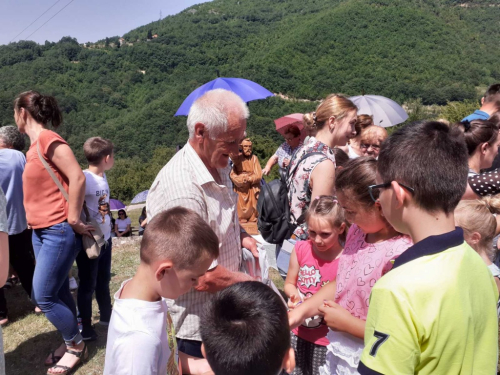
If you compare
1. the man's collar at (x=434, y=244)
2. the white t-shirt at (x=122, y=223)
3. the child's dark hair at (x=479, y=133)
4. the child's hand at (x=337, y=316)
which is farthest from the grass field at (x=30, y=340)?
the white t-shirt at (x=122, y=223)

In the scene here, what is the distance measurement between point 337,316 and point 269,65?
68357 mm

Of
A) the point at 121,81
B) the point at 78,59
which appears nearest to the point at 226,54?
the point at 121,81

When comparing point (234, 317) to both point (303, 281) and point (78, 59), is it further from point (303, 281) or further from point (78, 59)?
point (78, 59)

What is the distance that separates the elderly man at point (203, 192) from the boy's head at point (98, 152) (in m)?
1.94

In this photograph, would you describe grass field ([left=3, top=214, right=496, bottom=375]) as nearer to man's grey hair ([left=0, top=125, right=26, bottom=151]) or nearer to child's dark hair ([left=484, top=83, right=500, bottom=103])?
man's grey hair ([left=0, top=125, right=26, bottom=151])

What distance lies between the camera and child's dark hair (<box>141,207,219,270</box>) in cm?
152

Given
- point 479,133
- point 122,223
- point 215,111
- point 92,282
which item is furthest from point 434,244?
point 122,223

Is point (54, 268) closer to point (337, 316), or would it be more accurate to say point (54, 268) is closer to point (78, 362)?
point (78, 362)

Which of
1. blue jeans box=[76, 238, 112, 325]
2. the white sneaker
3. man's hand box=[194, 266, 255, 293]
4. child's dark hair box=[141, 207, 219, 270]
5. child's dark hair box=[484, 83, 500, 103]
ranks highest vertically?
child's dark hair box=[141, 207, 219, 270]

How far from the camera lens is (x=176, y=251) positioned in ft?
4.99

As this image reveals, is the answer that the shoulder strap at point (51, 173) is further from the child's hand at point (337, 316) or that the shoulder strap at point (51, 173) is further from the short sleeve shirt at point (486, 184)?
the short sleeve shirt at point (486, 184)

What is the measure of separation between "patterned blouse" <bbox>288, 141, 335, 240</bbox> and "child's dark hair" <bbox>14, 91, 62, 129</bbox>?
1.82 m

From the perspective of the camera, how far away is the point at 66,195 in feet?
9.93

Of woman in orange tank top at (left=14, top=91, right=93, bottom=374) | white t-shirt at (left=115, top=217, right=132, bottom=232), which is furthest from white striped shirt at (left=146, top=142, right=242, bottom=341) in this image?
white t-shirt at (left=115, top=217, right=132, bottom=232)
